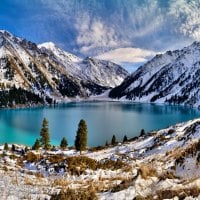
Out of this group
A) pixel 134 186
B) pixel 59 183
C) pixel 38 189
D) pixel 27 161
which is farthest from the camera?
pixel 27 161

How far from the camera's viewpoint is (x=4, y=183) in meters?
18.2

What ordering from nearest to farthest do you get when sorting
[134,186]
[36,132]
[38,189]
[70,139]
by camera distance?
[134,186] < [38,189] < [70,139] < [36,132]

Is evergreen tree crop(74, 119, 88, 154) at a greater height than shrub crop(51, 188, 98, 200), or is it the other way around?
shrub crop(51, 188, 98, 200)

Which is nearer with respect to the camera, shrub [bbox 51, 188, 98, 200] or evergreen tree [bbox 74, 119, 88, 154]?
shrub [bbox 51, 188, 98, 200]

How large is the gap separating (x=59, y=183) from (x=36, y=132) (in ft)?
423

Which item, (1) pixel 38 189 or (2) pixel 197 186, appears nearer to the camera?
(2) pixel 197 186

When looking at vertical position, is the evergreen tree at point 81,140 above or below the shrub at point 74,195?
below

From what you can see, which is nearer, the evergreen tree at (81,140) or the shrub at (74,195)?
the shrub at (74,195)

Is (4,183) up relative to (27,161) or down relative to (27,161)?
up

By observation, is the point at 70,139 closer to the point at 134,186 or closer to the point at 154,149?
the point at 154,149

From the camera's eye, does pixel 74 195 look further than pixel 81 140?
No

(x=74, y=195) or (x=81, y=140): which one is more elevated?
(x=74, y=195)

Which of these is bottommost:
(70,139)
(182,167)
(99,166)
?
(70,139)

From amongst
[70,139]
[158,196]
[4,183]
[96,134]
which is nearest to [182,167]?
[158,196]
